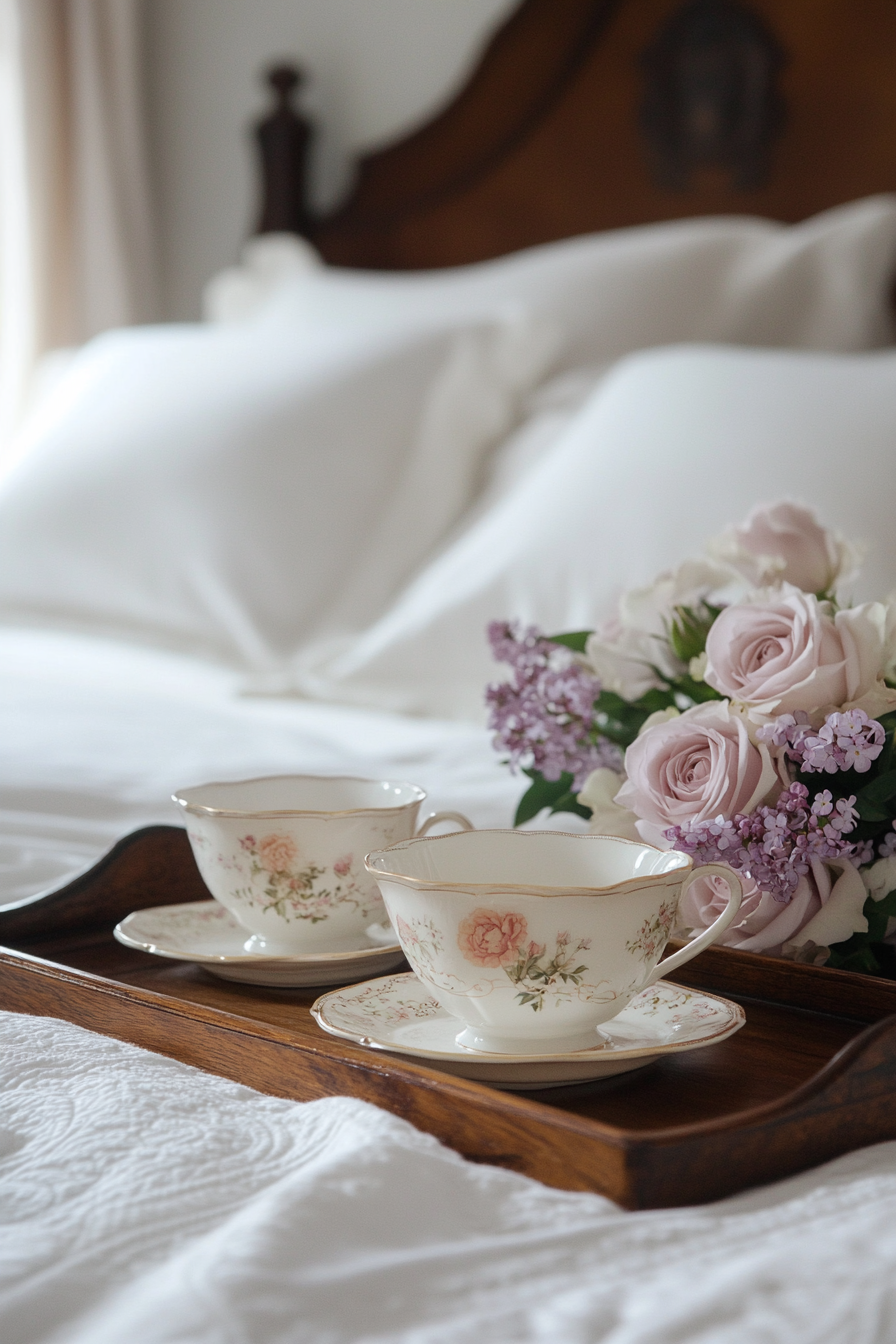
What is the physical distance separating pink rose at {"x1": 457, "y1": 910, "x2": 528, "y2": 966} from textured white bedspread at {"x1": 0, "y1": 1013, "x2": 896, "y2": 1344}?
0.23 ft

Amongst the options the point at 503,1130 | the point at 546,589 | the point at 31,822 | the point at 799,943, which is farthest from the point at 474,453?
the point at 503,1130

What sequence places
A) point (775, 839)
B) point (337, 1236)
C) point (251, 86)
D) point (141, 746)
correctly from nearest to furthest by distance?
point (337, 1236)
point (775, 839)
point (141, 746)
point (251, 86)

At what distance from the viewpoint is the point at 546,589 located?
1.32m

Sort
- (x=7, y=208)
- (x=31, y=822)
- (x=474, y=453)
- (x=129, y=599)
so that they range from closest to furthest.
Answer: (x=31, y=822) < (x=129, y=599) < (x=474, y=453) < (x=7, y=208)

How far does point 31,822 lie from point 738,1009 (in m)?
0.52

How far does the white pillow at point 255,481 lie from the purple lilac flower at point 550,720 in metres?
0.82

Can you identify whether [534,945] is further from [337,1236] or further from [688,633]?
[688,633]

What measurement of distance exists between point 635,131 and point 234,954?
1722mm

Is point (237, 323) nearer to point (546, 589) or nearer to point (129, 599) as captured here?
point (129, 599)

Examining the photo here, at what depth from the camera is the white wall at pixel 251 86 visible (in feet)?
7.73

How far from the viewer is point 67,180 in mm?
2705

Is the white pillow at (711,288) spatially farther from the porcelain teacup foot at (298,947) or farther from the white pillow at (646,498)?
the porcelain teacup foot at (298,947)

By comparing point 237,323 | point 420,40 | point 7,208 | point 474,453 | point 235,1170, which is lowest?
point 235,1170

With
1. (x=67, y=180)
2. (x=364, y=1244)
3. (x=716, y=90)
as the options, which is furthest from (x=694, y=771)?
(x=67, y=180)
